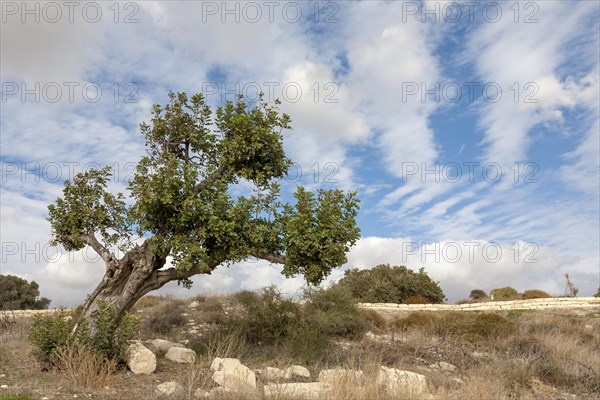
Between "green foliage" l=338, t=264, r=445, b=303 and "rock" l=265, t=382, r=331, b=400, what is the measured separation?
28423 millimetres

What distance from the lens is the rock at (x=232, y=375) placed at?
9.20 meters

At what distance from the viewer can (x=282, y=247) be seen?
43.9 feet

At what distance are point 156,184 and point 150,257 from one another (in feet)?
7.17

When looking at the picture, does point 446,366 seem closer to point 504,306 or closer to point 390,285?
point 504,306

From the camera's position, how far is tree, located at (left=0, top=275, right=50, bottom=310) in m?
38.8

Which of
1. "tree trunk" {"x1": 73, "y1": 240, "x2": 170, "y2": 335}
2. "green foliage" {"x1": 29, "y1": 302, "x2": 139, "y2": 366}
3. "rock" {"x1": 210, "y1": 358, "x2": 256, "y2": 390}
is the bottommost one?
"rock" {"x1": 210, "y1": 358, "x2": 256, "y2": 390}

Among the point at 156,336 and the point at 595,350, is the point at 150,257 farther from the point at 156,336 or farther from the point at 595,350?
the point at 595,350

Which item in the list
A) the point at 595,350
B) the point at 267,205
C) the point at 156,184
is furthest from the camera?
the point at 595,350

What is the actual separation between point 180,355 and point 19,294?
33265 millimetres

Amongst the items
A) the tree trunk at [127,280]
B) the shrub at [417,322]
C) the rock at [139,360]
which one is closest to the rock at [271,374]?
the rock at [139,360]

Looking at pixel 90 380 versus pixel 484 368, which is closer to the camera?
pixel 90 380

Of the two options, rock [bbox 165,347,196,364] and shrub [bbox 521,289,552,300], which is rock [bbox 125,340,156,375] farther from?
shrub [bbox 521,289,552,300]

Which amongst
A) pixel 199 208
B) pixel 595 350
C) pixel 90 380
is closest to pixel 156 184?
pixel 199 208

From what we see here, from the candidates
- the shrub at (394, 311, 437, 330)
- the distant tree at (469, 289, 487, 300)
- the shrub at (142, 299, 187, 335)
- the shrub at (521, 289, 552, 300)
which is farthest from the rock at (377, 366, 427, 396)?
the distant tree at (469, 289, 487, 300)
